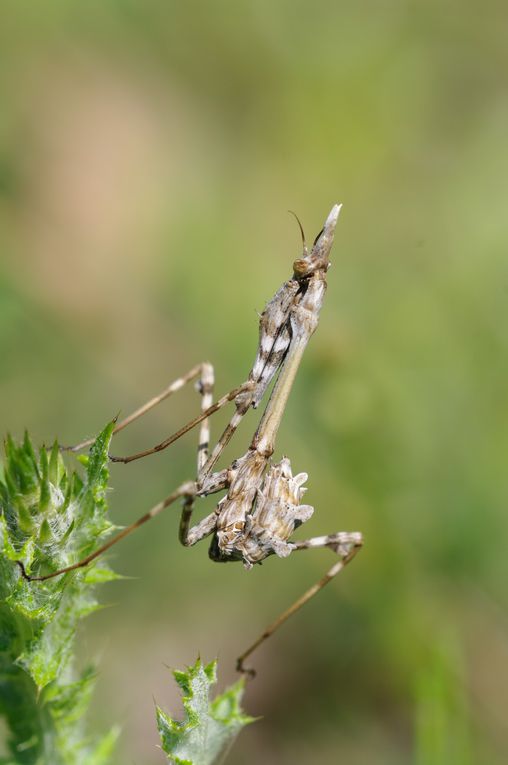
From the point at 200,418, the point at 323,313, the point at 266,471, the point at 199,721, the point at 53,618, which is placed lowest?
the point at 199,721

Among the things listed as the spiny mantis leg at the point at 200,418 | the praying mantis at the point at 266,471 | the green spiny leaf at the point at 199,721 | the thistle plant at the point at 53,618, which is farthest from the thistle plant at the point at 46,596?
the spiny mantis leg at the point at 200,418

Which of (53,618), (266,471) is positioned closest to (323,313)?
(266,471)

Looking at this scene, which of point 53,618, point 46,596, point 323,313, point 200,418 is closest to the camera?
point 46,596

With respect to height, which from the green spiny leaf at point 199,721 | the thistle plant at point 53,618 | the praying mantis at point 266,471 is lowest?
the green spiny leaf at point 199,721

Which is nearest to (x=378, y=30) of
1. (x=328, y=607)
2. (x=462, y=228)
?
(x=462, y=228)

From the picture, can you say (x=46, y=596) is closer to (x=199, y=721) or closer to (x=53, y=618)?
(x=53, y=618)

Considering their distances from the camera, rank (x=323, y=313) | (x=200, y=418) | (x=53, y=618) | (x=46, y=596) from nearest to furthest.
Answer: (x=46, y=596) → (x=53, y=618) → (x=200, y=418) → (x=323, y=313)

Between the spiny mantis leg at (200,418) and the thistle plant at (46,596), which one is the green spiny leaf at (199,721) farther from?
the spiny mantis leg at (200,418)
